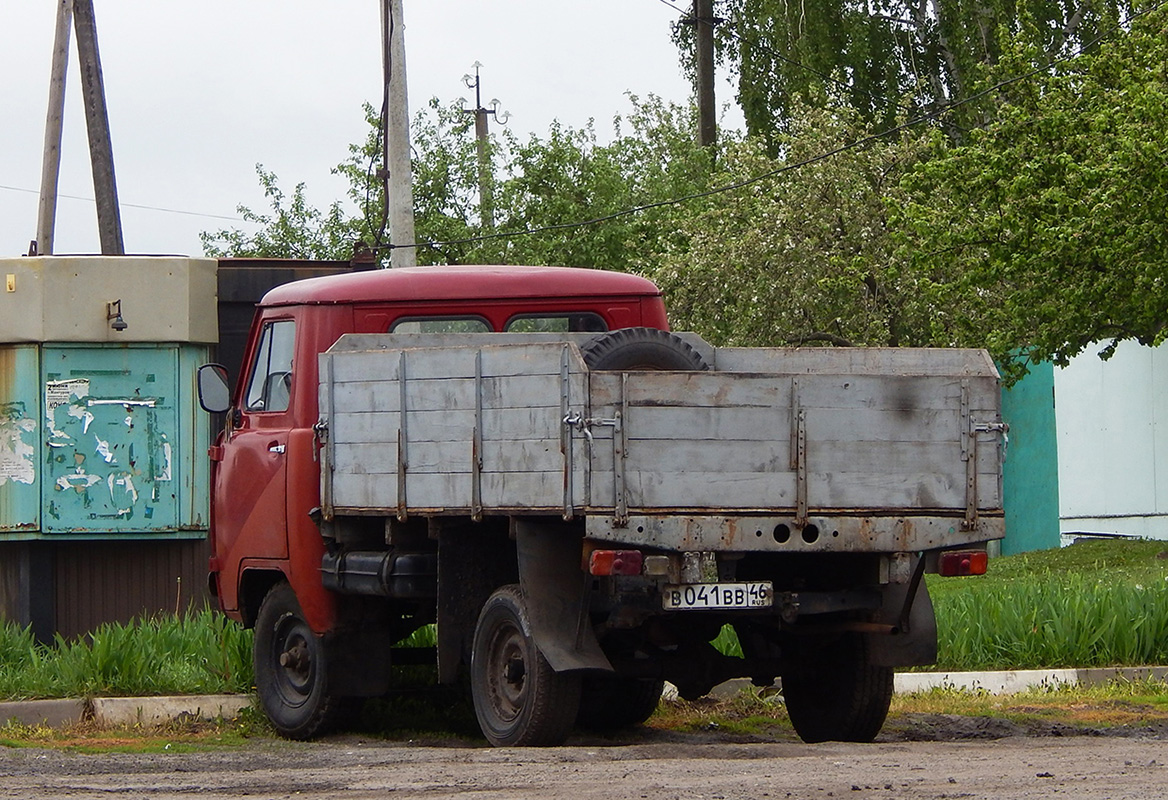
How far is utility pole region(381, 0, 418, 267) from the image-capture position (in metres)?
17.6

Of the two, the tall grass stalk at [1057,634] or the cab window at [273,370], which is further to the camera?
the tall grass stalk at [1057,634]

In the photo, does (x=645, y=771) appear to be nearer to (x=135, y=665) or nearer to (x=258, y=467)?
(x=258, y=467)

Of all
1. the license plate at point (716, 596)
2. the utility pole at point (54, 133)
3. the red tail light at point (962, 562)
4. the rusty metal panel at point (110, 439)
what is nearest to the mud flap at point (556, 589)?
the license plate at point (716, 596)

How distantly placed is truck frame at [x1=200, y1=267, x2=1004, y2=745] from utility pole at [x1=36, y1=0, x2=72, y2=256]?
13882 millimetres

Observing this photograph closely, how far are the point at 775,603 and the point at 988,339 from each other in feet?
47.7

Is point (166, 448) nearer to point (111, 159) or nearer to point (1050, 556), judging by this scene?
point (111, 159)

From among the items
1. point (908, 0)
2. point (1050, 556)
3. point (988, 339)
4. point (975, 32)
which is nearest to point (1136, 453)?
point (1050, 556)

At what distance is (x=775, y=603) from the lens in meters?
8.15

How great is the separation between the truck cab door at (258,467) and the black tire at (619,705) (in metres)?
1.89

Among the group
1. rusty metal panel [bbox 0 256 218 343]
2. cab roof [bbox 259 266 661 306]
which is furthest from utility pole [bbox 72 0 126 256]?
cab roof [bbox 259 266 661 306]

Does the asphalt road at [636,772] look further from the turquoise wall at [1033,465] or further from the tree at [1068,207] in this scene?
the turquoise wall at [1033,465]

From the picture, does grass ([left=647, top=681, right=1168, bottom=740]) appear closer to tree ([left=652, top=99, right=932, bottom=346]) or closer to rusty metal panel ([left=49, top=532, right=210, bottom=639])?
rusty metal panel ([left=49, top=532, right=210, bottom=639])

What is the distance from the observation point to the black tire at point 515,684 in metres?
8.12

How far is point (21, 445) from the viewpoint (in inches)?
525
